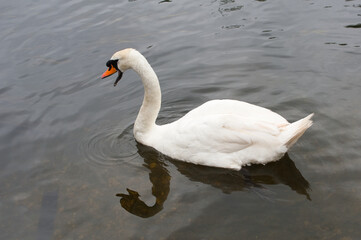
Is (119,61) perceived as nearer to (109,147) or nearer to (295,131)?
(109,147)

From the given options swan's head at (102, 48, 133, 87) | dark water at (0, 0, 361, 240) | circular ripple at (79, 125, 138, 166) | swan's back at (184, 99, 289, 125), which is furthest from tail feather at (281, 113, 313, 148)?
swan's head at (102, 48, 133, 87)

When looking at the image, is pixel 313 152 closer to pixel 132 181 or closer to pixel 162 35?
pixel 132 181

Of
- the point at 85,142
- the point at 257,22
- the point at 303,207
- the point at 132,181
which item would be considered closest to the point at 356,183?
the point at 303,207

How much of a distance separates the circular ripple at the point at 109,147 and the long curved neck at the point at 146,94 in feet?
0.88

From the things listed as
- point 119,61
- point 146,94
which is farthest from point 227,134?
point 119,61

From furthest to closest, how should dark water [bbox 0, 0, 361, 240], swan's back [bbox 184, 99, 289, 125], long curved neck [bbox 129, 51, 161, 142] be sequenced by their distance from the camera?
1. long curved neck [bbox 129, 51, 161, 142]
2. swan's back [bbox 184, 99, 289, 125]
3. dark water [bbox 0, 0, 361, 240]

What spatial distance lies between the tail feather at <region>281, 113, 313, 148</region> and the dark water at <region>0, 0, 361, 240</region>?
1.99 feet

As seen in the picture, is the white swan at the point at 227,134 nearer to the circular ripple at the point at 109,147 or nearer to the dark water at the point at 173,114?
the dark water at the point at 173,114

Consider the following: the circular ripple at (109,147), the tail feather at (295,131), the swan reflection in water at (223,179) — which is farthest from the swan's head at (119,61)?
the tail feather at (295,131)

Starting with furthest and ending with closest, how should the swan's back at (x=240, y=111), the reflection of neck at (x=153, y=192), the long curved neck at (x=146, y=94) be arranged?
the long curved neck at (x=146, y=94) < the swan's back at (x=240, y=111) < the reflection of neck at (x=153, y=192)

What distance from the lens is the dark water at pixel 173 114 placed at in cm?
533

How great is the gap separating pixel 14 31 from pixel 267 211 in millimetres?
9554

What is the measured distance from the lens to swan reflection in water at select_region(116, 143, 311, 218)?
5656 millimetres

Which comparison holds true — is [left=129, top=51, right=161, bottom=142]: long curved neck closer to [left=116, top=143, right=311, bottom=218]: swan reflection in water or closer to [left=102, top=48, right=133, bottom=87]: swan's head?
[left=102, top=48, right=133, bottom=87]: swan's head
